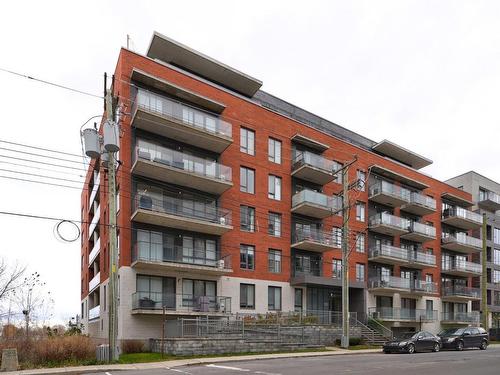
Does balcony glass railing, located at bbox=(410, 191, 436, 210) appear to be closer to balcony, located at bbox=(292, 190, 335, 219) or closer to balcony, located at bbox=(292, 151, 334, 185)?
balcony, located at bbox=(292, 151, 334, 185)

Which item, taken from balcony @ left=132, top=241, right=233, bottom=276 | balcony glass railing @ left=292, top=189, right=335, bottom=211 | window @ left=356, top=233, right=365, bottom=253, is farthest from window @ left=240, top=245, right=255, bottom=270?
window @ left=356, top=233, right=365, bottom=253

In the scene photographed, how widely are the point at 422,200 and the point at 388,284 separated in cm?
1055

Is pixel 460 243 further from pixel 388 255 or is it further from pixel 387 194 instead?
pixel 387 194

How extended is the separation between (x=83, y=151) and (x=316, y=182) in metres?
22.7

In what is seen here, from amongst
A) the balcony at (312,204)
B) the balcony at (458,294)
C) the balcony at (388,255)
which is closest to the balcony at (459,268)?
the balcony at (458,294)

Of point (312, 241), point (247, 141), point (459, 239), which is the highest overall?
point (247, 141)

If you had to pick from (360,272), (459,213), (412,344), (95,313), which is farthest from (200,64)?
(459,213)

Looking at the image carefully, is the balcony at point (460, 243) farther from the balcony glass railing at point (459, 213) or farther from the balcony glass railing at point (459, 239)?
the balcony glass railing at point (459, 213)

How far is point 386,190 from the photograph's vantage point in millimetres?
43906

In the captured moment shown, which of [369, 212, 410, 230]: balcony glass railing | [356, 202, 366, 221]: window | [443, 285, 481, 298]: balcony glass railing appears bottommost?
[443, 285, 481, 298]: balcony glass railing

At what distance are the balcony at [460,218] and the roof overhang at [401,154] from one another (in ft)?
19.6

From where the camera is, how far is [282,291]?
117 feet

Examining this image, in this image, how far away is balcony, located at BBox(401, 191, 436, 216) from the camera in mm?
46562

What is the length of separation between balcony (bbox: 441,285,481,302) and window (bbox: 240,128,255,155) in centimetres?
2896
